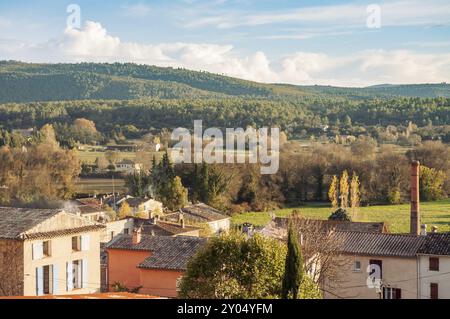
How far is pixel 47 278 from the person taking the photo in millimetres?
17750

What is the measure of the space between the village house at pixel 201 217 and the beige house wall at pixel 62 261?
59.6 feet

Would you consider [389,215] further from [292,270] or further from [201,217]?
[292,270]

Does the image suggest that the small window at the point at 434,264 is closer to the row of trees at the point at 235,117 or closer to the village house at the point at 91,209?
the village house at the point at 91,209

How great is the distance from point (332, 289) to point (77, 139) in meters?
56.8

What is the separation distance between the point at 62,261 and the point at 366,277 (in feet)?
32.4

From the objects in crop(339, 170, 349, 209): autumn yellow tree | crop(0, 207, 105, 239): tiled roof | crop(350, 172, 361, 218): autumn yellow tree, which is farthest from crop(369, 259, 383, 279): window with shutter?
crop(339, 170, 349, 209): autumn yellow tree

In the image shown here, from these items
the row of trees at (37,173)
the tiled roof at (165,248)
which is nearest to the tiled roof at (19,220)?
the tiled roof at (165,248)

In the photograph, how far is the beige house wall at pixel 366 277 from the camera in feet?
70.9

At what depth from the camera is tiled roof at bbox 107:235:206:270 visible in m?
20.8

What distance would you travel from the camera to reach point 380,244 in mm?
23000

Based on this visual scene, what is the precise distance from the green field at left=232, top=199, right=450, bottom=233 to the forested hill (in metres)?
A: 61.7

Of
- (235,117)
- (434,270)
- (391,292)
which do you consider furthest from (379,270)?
(235,117)

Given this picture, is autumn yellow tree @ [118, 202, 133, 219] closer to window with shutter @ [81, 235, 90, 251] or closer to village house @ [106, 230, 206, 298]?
village house @ [106, 230, 206, 298]
